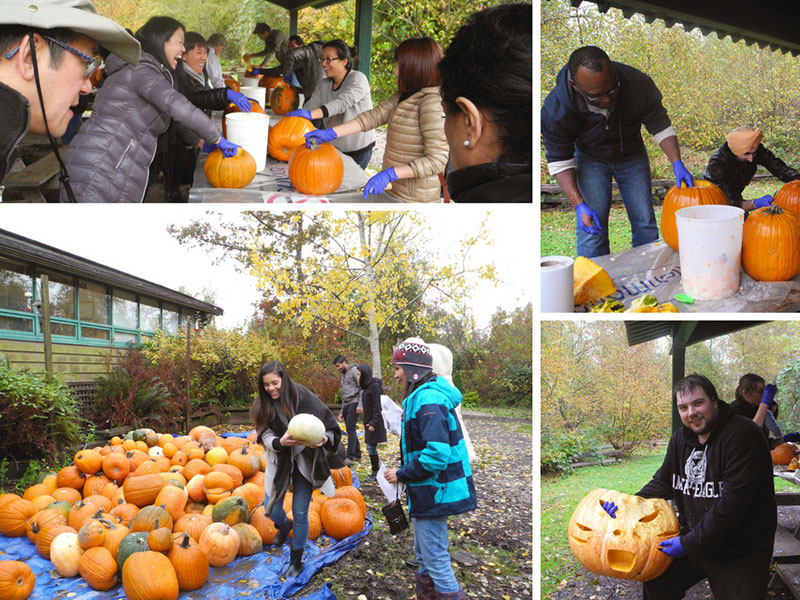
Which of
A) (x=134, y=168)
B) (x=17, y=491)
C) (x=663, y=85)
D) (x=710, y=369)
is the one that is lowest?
(x=17, y=491)

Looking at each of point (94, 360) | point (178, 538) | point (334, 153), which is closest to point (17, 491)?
point (94, 360)

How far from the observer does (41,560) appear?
2.92 meters

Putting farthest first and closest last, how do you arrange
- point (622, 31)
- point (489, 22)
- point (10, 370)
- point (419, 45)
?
point (622, 31), point (10, 370), point (419, 45), point (489, 22)

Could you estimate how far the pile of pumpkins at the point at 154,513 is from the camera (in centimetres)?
274

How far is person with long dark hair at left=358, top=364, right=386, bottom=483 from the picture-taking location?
11.0ft

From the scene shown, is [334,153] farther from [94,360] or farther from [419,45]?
[94,360]

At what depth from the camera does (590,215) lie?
289 centimetres

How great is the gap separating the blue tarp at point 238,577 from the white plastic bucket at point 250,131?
6.02 feet

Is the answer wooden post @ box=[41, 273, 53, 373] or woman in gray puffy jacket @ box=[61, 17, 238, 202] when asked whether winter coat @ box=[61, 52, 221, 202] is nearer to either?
woman in gray puffy jacket @ box=[61, 17, 238, 202]

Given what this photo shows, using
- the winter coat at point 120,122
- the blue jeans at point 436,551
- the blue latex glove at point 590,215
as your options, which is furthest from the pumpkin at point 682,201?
the winter coat at point 120,122

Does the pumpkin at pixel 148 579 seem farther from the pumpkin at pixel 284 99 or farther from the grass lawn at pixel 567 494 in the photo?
the pumpkin at pixel 284 99

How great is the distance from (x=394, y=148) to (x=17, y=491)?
2.41 meters

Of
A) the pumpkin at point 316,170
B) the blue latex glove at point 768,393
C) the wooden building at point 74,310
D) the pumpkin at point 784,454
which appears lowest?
the pumpkin at point 784,454

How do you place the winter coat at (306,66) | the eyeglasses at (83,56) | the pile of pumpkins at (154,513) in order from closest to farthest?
the eyeglasses at (83,56) < the pile of pumpkins at (154,513) < the winter coat at (306,66)
